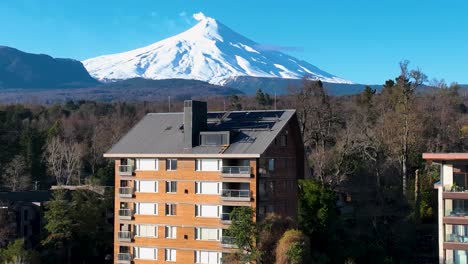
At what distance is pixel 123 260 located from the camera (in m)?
45.2

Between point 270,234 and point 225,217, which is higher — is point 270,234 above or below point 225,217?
below

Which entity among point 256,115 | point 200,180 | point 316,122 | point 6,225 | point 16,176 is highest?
point 316,122

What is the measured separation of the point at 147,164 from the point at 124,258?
6.01m

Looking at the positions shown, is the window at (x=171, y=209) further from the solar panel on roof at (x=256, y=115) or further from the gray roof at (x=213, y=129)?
the solar panel on roof at (x=256, y=115)

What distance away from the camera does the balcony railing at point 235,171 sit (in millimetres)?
41781

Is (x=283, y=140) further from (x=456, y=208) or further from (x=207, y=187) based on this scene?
(x=456, y=208)

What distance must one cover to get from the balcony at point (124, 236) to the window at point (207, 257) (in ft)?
15.6

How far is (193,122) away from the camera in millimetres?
44219

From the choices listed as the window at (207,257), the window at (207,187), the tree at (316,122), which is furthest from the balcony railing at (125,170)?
the tree at (316,122)

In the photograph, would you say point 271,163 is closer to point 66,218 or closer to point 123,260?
point 123,260

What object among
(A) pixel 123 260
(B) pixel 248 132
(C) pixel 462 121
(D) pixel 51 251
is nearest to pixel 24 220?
(D) pixel 51 251

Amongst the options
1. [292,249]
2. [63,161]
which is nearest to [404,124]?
[292,249]

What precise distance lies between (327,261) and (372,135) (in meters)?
18.2

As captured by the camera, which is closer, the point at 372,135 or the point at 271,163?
the point at 271,163
